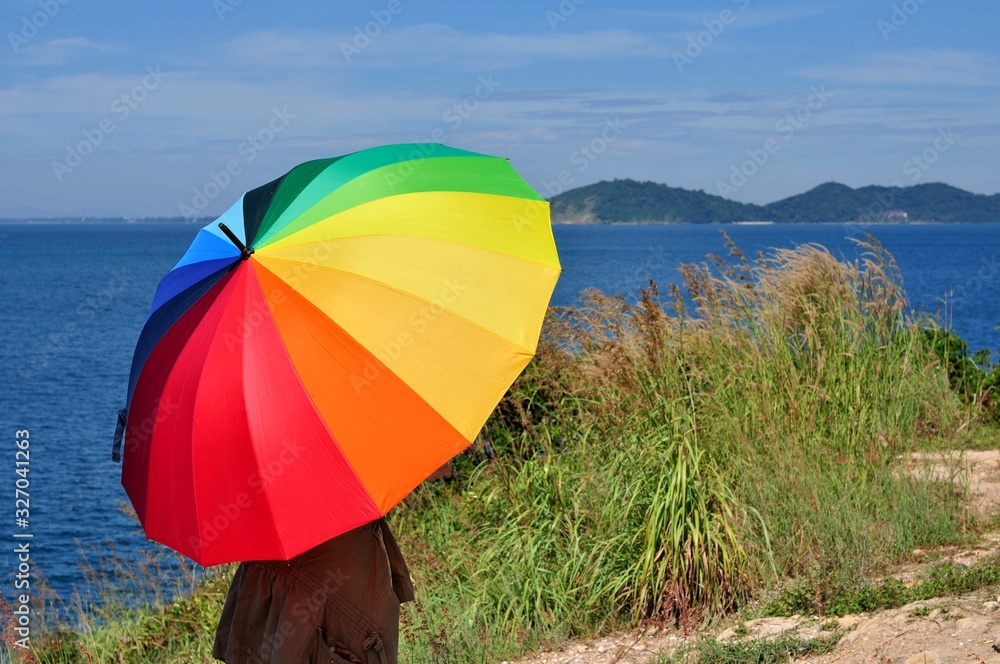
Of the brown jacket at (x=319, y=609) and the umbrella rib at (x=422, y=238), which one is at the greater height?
the umbrella rib at (x=422, y=238)

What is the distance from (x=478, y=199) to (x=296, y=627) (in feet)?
5.56

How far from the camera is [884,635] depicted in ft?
14.5

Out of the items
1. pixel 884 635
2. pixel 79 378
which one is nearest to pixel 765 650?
pixel 884 635

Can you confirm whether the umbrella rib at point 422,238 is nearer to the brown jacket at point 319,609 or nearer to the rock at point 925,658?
the brown jacket at point 319,609

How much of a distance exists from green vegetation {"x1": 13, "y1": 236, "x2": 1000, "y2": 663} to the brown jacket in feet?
6.77

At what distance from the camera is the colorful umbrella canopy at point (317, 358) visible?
294 cm

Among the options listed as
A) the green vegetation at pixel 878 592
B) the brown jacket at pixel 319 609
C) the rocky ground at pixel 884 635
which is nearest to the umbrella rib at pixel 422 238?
the brown jacket at pixel 319 609

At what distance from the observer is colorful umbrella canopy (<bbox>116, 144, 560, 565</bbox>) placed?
116 inches

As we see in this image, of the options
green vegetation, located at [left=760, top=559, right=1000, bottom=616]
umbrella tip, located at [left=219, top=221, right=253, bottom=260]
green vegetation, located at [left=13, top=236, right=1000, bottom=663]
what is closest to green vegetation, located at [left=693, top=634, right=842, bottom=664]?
green vegetation, located at [left=13, top=236, right=1000, bottom=663]

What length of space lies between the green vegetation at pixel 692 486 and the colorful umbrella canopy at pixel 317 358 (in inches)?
90.3

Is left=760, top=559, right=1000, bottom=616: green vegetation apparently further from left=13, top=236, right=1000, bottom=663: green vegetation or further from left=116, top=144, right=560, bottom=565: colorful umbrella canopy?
left=116, top=144, right=560, bottom=565: colorful umbrella canopy

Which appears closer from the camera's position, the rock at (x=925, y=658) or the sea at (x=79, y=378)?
the rock at (x=925, y=658)

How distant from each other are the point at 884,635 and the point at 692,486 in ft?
4.55

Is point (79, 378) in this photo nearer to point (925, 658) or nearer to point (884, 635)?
point (884, 635)
